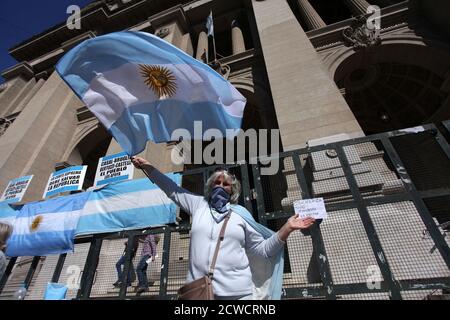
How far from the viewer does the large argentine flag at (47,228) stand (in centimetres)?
610

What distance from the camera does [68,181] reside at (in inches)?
334

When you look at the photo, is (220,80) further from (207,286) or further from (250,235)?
(207,286)

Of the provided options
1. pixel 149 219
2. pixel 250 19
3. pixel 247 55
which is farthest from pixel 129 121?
pixel 250 19

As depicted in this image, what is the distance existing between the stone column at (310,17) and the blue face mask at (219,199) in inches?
537

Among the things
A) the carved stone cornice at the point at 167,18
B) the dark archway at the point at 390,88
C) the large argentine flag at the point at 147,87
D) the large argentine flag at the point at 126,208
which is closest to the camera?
the large argentine flag at the point at 147,87

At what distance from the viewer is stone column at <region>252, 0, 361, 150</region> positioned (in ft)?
21.7

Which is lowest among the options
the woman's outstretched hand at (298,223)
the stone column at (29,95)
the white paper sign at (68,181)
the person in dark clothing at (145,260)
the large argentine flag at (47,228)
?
the woman's outstretched hand at (298,223)

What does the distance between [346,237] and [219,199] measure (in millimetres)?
2803

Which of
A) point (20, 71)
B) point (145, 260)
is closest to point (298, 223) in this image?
point (145, 260)

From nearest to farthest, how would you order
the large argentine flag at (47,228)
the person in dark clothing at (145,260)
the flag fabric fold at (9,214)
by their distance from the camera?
the person in dark clothing at (145,260) → the large argentine flag at (47,228) → the flag fabric fold at (9,214)

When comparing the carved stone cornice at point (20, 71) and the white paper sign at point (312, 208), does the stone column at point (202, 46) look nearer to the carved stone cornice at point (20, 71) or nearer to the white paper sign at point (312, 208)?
the white paper sign at point (312, 208)

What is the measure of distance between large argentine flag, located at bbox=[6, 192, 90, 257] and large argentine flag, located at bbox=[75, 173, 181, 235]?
311mm

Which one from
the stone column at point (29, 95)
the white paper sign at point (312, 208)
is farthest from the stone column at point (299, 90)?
the stone column at point (29, 95)
